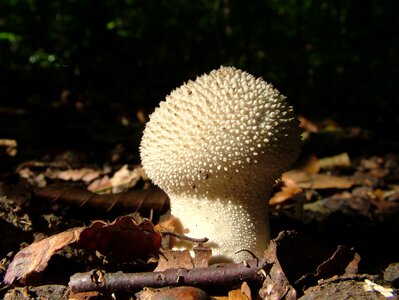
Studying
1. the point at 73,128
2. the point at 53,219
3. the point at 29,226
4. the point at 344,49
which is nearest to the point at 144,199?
the point at 53,219

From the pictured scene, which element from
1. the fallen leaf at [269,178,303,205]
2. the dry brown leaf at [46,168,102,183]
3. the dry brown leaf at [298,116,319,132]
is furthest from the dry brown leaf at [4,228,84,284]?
the dry brown leaf at [298,116,319,132]

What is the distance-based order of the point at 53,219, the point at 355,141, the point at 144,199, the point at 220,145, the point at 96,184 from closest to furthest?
1. the point at 220,145
2. the point at 53,219
3. the point at 144,199
4. the point at 96,184
5. the point at 355,141

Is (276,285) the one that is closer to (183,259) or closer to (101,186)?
(183,259)

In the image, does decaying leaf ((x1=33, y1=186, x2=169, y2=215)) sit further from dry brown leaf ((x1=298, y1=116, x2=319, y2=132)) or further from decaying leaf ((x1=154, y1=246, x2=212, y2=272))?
dry brown leaf ((x1=298, y1=116, x2=319, y2=132))

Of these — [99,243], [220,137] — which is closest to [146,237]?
[99,243]

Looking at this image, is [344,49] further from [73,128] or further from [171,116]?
[171,116]

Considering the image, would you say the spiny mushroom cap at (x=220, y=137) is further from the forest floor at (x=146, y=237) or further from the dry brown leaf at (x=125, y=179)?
the dry brown leaf at (x=125, y=179)
